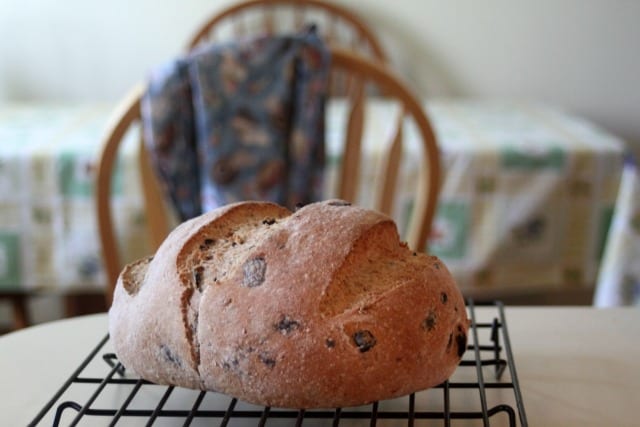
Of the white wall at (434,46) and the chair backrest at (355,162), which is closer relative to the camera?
the chair backrest at (355,162)

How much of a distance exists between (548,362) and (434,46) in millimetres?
1662

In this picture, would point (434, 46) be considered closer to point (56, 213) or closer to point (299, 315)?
point (56, 213)

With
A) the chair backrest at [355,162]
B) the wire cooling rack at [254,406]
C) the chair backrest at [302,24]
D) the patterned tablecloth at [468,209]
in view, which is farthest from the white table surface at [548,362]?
the chair backrest at [302,24]

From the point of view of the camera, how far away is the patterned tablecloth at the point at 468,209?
1627 millimetres

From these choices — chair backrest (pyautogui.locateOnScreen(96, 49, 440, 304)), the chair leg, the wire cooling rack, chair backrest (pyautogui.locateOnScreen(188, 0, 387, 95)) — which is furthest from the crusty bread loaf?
chair backrest (pyautogui.locateOnScreen(188, 0, 387, 95))

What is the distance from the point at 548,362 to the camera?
74 centimetres

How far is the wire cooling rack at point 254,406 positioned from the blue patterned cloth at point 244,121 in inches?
20.4

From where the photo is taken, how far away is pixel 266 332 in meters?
0.55

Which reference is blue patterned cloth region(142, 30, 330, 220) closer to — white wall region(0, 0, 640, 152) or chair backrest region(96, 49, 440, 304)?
chair backrest region(96, 49, 440, 304)

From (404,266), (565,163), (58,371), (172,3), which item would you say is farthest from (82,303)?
(404,266)

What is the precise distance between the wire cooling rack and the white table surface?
0.07 ft

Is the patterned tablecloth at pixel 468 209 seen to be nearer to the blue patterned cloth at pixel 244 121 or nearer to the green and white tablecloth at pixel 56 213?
the green and white tablecloth at pixel 56 213

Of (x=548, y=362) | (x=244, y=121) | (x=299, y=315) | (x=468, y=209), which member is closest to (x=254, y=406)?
(x=299, y=315)

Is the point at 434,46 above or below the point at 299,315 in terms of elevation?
below
